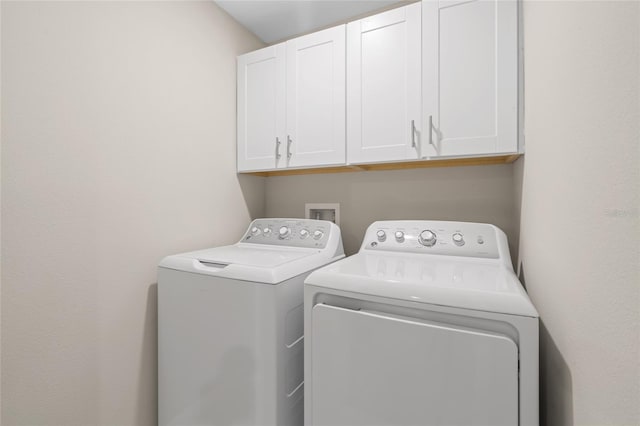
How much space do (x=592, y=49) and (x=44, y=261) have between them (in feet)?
5.52

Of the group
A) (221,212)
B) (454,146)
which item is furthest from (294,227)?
(454,146)

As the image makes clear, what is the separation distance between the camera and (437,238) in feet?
4.40

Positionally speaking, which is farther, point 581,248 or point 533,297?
point 533,297

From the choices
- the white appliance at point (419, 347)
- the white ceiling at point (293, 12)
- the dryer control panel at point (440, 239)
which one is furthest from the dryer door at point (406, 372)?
Answer: the white ceiling at point (293, 12)

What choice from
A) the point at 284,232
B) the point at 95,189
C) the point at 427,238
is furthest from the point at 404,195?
the point at 95,189

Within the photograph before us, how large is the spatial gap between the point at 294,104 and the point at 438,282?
1312mm

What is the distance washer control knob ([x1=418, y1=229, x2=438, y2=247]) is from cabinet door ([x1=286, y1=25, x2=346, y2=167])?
58 cm

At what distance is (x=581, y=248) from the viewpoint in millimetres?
599

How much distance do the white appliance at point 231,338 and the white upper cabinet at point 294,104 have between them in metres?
0.66

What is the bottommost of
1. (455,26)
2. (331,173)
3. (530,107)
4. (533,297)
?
(533,297)

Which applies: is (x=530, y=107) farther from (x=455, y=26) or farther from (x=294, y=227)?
(x=294, y=227)

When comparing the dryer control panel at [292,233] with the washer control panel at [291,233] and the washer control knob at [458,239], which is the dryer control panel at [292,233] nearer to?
the washer control panel at [291,233]

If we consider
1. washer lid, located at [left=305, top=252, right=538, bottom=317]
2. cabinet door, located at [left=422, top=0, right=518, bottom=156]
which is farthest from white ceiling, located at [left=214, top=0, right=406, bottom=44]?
washer lid, located at [left=305, top=252, right=538, bottom=317]

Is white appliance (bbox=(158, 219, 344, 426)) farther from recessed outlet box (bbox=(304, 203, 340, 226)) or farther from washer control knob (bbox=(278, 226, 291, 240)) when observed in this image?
recessed outlet box (bbox=(304, 203, 340, 226))
